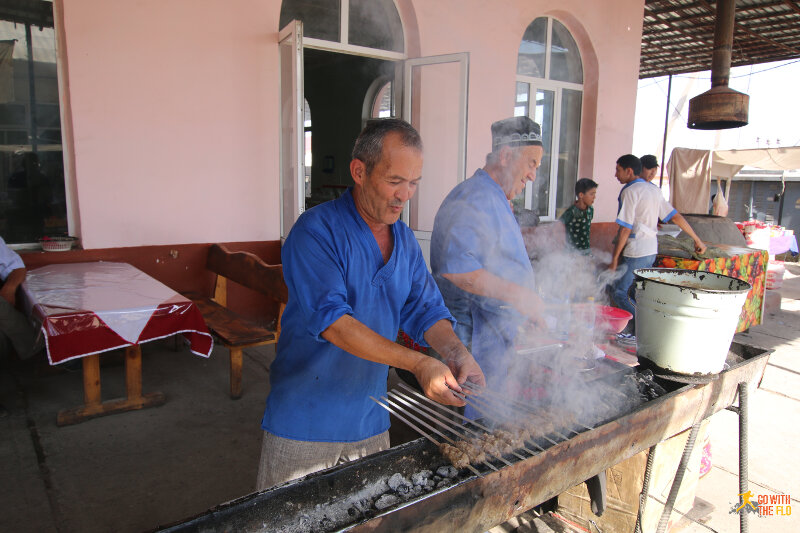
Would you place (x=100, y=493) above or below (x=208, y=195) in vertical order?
below

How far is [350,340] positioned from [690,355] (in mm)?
1525

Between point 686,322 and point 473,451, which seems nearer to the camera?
point 473,451

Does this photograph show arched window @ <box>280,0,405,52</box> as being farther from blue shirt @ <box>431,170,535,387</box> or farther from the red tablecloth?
blue shirt @ <box>431,170,535,387</box>

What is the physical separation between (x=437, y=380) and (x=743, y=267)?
6257mm

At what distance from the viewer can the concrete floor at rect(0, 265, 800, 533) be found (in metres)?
2.79

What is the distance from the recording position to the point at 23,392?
405 cm

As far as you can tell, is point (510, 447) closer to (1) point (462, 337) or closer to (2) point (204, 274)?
(1) point (462, 337)

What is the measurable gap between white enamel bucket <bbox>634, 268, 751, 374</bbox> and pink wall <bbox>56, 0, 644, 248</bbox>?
161 inches

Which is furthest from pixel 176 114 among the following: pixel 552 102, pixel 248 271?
pixel 552 102

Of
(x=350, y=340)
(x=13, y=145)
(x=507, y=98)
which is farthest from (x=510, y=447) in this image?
(x=507, y=98)

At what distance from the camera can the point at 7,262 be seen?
382 centimetres

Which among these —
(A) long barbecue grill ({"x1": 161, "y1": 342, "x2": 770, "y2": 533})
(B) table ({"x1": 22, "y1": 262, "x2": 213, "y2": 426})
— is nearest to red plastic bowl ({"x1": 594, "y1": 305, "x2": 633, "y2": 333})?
(A) long barbecue grill ({"x1": 161, "y1": 342, "x2": 770, "y2": 533})

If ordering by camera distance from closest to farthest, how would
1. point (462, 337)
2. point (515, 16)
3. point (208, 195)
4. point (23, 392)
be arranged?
1. point (462, 337)
2. point (23, 392)
3. point (208, 195)
4. point (515, 16)

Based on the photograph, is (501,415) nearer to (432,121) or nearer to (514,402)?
(514,402)
